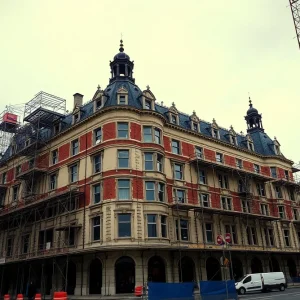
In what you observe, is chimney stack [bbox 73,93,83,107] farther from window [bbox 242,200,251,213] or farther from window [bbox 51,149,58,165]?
window [bbox 242,200,251,213]

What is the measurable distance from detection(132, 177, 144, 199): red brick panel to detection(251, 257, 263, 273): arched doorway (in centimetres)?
1893

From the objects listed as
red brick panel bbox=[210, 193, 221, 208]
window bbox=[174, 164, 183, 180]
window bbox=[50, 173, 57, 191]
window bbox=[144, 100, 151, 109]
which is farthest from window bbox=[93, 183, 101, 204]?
red brick panel bbox=[210, 193, 221, 208]

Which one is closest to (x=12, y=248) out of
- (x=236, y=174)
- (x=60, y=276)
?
(x=60, y=276)

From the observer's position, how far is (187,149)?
4109 centimetres

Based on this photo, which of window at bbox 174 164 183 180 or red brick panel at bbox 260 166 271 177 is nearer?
window at bbox 174 164 183 180

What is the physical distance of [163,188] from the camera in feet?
116

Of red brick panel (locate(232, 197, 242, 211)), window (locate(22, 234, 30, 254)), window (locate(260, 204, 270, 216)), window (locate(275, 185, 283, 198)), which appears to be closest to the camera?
window (locate(22, 234, 30, 254))

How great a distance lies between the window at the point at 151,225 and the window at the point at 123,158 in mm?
5489

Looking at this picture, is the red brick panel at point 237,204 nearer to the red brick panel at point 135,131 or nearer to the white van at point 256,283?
the white van at point 256,283

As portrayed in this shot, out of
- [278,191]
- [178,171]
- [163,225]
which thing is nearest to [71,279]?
[163,225]

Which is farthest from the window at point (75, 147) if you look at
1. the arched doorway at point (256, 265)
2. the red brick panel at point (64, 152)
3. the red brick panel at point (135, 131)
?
the arched doorway at point (256, 265)

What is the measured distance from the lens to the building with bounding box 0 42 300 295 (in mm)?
32156

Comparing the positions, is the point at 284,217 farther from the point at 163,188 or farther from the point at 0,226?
the point at 0,226

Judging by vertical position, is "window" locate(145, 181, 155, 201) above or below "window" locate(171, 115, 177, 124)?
below
